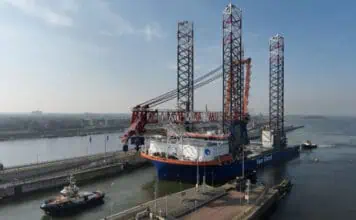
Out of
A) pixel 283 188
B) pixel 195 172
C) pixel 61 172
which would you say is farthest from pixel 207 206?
pixel 61 172

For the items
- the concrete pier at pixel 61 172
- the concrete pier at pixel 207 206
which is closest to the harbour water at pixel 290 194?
the concrete pier at pixel 61 172

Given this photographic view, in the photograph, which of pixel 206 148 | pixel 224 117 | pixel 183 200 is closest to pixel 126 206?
pixel 183 200

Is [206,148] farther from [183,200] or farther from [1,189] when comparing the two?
[1,189]

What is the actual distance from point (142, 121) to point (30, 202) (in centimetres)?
1579

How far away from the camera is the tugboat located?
81.5ft

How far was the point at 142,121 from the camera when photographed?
3938cm

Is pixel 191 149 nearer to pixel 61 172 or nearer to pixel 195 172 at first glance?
→ pixel 195 172

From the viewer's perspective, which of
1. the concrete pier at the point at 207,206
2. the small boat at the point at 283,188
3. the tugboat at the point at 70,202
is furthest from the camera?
the small boat at the point at 283,188

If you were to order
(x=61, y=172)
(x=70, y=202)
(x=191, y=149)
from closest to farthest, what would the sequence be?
1. (x=70, y=202)
2. (x=191, y=149)
3. (x=61, y=172)

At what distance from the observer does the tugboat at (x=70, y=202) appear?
2484 centimetres

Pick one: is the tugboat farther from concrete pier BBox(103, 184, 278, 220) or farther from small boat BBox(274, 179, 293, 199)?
small boat BBox(274, 179, 293, 199)

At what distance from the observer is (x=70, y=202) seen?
25.5 meters

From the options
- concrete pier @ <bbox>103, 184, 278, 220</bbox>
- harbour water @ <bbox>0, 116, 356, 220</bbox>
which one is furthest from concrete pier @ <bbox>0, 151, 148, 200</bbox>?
concrete pier @ <bbox>103, 184, 278, 220</bbox>

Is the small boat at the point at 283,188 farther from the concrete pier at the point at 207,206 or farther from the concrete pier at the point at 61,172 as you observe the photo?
the concrete pier at the point at 61,172
